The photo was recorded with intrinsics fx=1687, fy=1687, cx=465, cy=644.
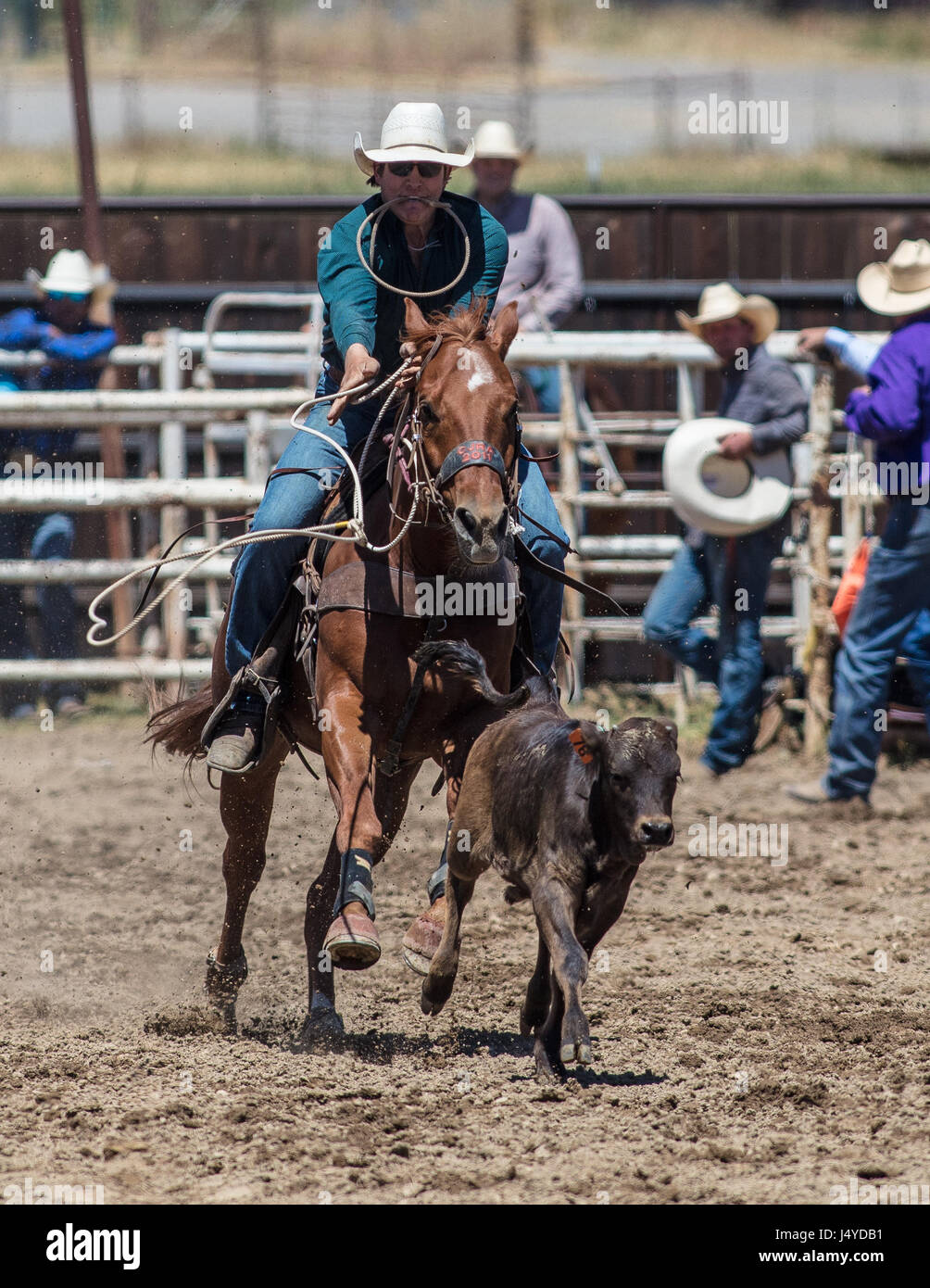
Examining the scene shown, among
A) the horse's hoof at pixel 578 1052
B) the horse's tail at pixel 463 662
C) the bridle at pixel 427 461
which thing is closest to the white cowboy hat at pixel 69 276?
the bridle at pixel 427 461

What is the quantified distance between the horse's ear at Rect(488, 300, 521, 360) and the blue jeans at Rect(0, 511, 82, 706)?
6.32 m

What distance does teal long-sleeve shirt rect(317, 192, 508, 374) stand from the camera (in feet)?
16.1

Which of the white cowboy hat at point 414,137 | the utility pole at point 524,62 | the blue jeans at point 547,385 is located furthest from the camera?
the utility pole at point 524,62

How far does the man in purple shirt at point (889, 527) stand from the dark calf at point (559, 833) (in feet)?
12.8

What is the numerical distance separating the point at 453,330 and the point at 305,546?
3.39 ft

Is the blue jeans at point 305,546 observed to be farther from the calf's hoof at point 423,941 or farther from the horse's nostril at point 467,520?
the horse's nostril at point 467,520

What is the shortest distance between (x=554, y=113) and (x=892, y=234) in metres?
7.94

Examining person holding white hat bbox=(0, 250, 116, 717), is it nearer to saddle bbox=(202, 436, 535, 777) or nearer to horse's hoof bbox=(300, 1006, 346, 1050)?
saddle bbox=(202, 436, 535, 777)

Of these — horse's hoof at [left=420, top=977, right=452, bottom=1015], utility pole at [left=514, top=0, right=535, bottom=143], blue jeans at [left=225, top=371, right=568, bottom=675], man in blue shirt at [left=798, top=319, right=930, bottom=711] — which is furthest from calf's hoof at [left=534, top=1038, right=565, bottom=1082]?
utility pole at [left=514, top=0, right=535, bottom=143]

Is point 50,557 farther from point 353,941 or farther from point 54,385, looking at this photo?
point 353,941

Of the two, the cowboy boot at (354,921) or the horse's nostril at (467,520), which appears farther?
the cowboy boot at (354,921)

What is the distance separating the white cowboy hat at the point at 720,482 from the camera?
906cm

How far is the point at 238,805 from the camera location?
5.78m
